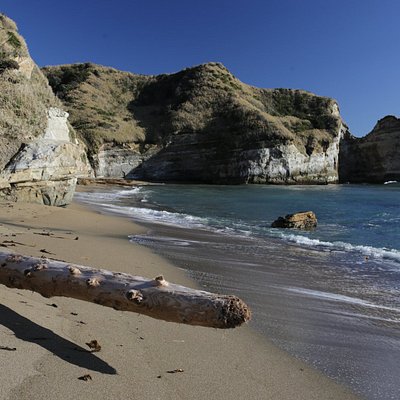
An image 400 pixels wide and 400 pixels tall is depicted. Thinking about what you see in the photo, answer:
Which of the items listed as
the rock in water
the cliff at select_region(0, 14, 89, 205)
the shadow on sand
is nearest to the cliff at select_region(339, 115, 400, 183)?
the rock in water

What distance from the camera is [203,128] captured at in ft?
231

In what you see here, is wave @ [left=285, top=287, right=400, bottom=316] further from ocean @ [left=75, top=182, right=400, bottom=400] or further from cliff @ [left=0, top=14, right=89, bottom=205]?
cliff @ [left=0, top=14, right=89, bottom=205]

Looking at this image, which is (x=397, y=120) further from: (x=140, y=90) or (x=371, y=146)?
(x=140, y=90)

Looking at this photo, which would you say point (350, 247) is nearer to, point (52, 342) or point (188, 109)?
point (52, 342)

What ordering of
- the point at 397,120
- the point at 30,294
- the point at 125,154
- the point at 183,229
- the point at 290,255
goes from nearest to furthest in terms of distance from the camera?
→ 1. the point at 30,294
2. the point at 290,255
3. the point at 183,229
4. the point at 125,154
5. the point at 397,120

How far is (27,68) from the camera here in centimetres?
1862

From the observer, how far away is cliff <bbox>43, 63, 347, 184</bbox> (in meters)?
65.1

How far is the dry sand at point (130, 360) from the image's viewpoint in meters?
2.73

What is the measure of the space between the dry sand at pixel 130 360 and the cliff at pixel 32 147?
10.2m

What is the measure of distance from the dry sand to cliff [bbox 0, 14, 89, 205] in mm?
10181

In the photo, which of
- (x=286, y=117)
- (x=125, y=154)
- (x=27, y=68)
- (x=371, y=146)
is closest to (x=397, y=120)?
(x=371, y=146)

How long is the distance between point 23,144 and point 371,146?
74.0 m

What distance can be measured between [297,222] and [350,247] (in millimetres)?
4222

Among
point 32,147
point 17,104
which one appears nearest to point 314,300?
point 32,147
